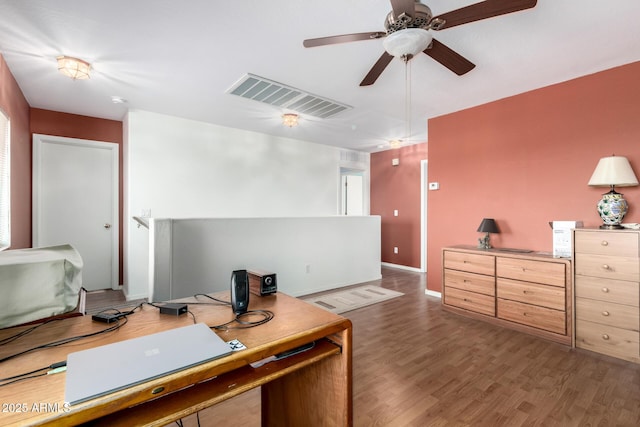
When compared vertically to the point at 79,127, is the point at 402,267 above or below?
below

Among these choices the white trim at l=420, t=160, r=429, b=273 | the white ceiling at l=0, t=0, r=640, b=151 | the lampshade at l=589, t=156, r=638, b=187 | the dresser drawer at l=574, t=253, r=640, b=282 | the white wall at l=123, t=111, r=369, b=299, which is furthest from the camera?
the white trim at l=420, t=160, r=429, b=273

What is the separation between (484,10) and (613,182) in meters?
1.97

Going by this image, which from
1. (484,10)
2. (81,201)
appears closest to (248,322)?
(484,10)

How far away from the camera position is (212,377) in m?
0.88

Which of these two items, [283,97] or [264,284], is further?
[283,97]

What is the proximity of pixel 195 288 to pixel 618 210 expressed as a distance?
3.95 metres

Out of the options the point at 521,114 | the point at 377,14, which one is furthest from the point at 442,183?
the point at 377,14

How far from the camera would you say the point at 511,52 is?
2.49 meters

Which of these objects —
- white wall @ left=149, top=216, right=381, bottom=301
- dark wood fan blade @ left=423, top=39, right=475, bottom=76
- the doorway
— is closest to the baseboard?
white wall @ left=149, top=216, right=381, bottom=301

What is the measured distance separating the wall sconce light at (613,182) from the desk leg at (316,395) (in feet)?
9.09

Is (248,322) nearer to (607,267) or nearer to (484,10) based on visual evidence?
(484,10)

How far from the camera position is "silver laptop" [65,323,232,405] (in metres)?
0.71

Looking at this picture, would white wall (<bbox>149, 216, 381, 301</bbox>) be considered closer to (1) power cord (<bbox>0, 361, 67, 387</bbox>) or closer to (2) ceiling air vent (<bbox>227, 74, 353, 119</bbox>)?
(2) ceiling air vent (<bbox>227, 74, 353, 119</bbox>)

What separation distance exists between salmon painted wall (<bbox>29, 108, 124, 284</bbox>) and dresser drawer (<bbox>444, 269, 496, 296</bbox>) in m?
4.65
